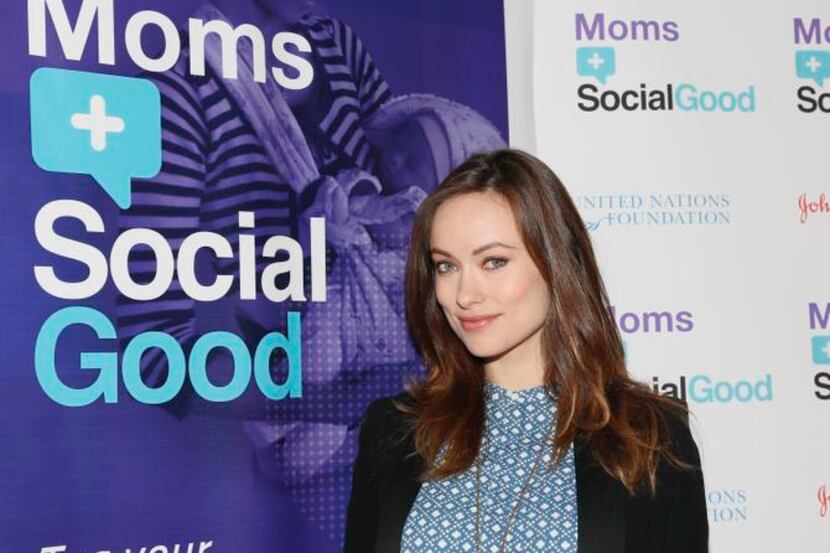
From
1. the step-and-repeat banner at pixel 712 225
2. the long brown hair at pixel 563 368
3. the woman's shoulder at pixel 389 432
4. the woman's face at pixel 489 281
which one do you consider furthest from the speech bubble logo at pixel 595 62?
the woman's shoulder at pixel 389 432

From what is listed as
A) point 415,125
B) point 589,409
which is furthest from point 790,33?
point 589,409

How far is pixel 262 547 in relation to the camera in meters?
3.13

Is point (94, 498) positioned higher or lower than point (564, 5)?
lower

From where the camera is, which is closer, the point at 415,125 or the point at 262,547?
the point at 262,547

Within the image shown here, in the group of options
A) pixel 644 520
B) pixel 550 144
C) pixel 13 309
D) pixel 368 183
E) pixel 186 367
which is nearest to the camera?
pixel 644 520

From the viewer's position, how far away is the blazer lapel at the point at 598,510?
2.40m

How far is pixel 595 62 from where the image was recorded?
143 inches

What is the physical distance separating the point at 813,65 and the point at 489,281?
71.2 inches

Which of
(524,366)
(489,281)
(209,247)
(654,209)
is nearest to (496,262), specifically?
(489,281)

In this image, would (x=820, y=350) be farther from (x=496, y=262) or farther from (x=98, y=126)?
(x=98, y=126)

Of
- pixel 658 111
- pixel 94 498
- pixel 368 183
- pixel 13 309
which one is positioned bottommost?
pixel 94 498

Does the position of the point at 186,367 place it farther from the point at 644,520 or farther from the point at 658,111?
the point at 658,111

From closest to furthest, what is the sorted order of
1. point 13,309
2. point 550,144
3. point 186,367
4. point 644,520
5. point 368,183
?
point 644,520 < point 13,309 < point 186,367 < point 368,183 < point 550,144

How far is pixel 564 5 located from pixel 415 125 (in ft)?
2.10
